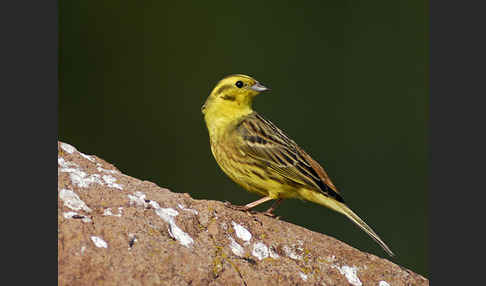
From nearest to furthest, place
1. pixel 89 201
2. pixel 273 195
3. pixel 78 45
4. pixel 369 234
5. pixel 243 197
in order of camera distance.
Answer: pixel 89 201
pixel 369 234
pixel 273 195
pixel 78 45
pixel 243 197

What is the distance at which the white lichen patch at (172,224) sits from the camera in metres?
3.74

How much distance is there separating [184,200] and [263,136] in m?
1.23

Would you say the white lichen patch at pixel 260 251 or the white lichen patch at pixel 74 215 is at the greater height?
the white lichen patch at pixel 74 215

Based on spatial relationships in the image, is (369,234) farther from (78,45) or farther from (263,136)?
Answer: (78,45)

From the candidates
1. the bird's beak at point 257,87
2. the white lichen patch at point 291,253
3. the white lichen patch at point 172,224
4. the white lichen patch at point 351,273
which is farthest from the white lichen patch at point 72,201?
the bird's beak at point 257,87

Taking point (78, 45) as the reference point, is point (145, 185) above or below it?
below

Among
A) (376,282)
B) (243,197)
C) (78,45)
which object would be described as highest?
(78,45)

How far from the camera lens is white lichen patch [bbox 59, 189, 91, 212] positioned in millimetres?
3588

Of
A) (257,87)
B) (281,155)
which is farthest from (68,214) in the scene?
(257,87)

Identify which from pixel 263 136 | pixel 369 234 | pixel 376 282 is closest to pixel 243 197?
pixel 263 136

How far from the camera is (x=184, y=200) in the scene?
4133mm

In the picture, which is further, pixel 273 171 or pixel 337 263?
pixel 273 171

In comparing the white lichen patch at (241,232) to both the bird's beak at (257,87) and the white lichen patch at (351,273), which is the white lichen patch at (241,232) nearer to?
the white lichen patch at (351,273)

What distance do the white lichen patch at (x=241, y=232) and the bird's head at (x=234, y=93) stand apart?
1368 millimetres
